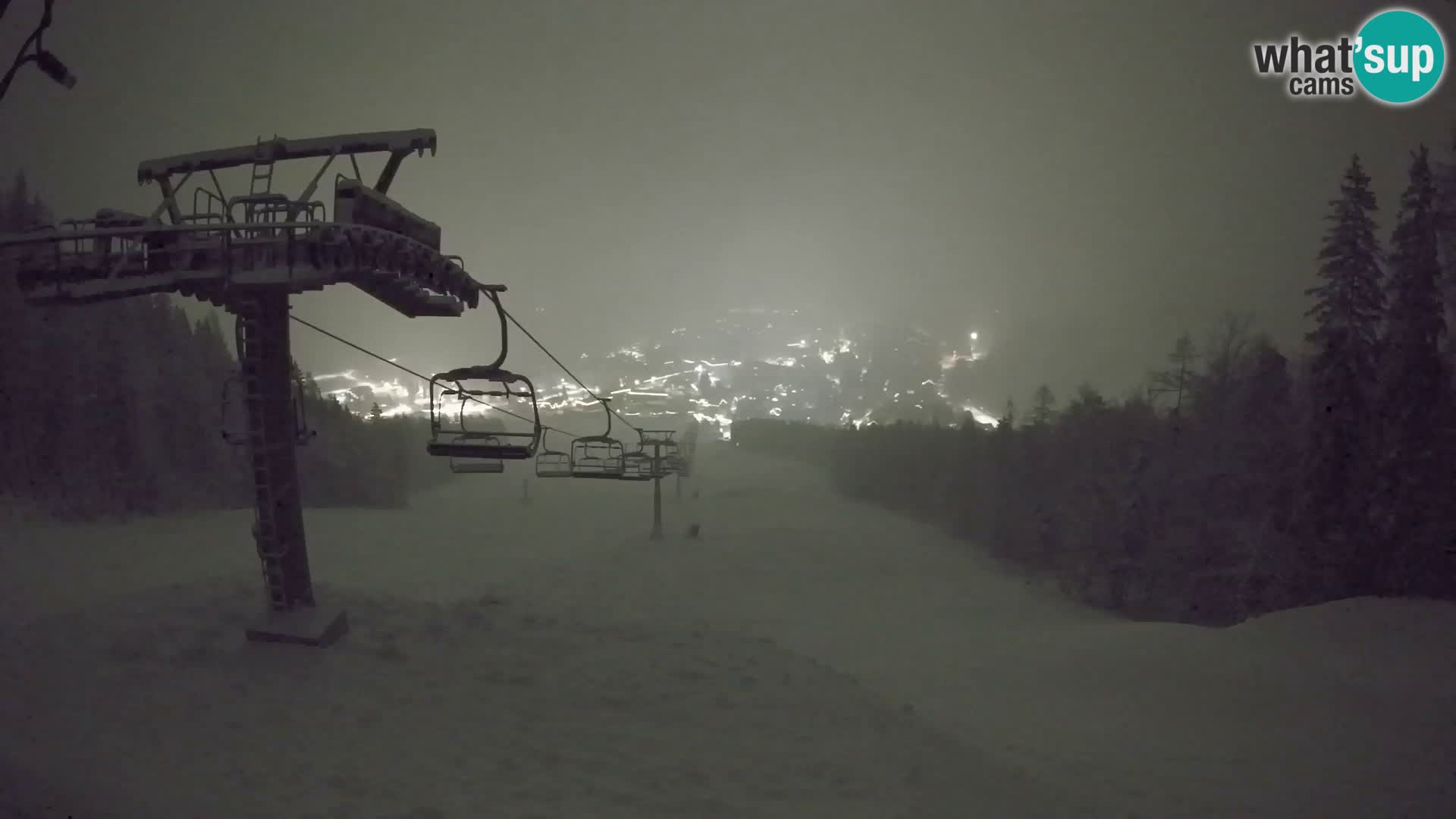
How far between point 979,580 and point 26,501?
44.8m

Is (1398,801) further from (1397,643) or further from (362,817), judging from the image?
(362,817)

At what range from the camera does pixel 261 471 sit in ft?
32.6

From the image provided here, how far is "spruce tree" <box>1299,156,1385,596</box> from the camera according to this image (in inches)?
760

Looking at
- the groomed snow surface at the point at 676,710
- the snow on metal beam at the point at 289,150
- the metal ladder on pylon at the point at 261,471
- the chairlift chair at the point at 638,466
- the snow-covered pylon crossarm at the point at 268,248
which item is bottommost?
the groomed snow surface at the point at 676,710

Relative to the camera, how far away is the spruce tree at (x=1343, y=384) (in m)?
19.3

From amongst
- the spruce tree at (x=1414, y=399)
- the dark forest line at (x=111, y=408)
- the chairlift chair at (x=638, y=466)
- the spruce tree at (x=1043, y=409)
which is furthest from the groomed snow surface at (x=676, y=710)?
the spruce tree at (x=1043, y=409)

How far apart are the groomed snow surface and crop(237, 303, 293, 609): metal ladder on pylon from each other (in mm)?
888

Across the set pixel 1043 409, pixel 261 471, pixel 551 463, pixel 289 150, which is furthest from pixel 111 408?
pixel 1043 409

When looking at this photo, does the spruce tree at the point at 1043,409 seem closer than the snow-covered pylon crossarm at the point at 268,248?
No

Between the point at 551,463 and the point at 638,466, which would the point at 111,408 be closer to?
the point at 551,463

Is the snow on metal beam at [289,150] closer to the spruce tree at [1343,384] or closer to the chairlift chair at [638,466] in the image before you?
the chairlift chair at [638,466]

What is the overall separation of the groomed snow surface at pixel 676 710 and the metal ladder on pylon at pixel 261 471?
89 centimetres

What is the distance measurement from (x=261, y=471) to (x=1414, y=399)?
2929cm

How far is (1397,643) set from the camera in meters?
17.1
